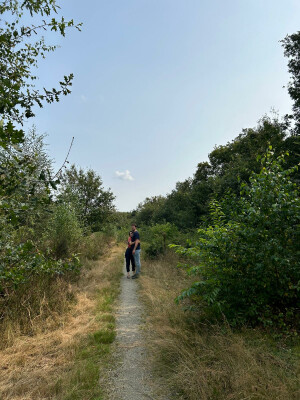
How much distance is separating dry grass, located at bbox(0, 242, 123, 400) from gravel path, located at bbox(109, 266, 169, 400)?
24cm

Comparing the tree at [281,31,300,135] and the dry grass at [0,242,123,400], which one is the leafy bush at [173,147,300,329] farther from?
the tree at [281,31,300,135]

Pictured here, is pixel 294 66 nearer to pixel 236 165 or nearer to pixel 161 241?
pixel 236 165

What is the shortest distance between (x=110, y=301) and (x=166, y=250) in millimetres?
6019

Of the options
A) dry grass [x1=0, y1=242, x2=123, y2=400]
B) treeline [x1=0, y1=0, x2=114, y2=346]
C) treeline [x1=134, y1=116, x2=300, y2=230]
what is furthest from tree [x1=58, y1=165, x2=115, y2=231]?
dry grass [x1=0, y1=242, x2=123, y2=400]

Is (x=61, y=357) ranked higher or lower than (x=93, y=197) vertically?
lower

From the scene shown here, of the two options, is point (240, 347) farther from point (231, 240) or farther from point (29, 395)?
point (29, 395)

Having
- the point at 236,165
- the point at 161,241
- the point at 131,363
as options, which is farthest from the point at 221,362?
the point at 236,165

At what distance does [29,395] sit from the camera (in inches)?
103

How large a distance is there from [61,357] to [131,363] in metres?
1.03

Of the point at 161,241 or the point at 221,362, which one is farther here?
the point at 161,241

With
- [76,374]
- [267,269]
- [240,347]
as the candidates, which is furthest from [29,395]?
[267,269]

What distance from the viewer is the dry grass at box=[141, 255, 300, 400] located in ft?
7.60

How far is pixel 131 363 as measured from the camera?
11.2 feet

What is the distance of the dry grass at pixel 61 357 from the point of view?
107 inches
